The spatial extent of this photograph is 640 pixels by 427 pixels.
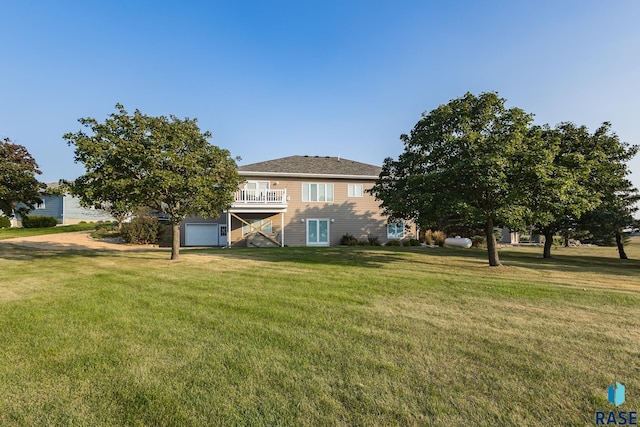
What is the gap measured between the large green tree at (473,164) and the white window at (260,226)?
12123mm

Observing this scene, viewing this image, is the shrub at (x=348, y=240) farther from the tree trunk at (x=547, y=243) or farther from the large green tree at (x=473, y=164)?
the tree trunk at (x=547, y=243)

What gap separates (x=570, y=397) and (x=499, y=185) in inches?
313

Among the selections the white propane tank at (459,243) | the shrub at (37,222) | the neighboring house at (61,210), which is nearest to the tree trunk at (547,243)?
the white propane tank at (459,243)

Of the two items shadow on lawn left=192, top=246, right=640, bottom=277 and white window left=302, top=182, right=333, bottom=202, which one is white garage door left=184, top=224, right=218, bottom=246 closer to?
white window left=302, top=182, right=333, bottom=202

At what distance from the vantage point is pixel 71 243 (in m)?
20.7

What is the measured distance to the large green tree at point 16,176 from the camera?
13.6 meters

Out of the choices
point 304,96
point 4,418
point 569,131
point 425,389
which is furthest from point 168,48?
point 569,131

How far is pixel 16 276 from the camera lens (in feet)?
31.1

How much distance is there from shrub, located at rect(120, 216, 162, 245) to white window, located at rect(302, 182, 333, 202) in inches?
429

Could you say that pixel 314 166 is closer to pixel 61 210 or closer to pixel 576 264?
pixel 576 264

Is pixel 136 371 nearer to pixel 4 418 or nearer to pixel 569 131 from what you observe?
pixel 4 418

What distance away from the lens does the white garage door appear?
24.0 meters

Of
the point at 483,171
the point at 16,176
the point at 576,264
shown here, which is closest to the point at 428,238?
the point at 576,264

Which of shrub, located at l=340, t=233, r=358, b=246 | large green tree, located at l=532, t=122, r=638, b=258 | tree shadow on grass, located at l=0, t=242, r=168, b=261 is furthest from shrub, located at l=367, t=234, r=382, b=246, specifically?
tree shadow on grass, located at l=0, t=242, r=168, b=261
